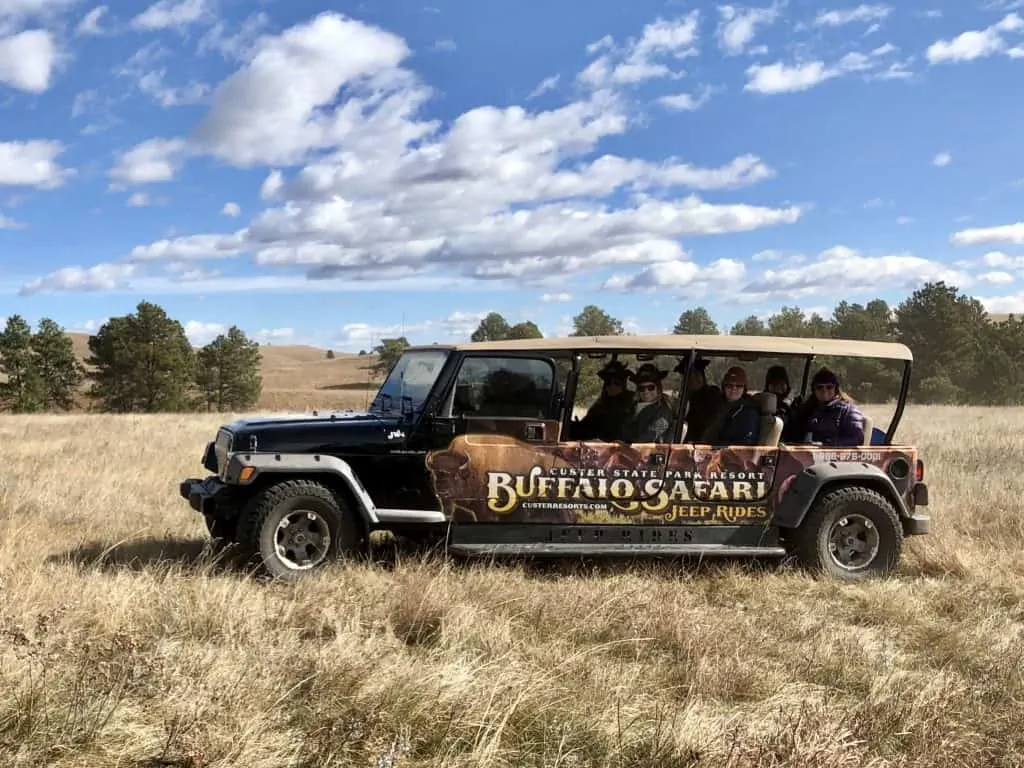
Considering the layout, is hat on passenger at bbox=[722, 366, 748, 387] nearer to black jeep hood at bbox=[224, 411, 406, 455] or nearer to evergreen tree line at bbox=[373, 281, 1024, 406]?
black jeep hood at bbox=[224, 411, 406, 455]

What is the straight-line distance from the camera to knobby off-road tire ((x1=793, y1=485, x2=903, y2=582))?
625 centimetres

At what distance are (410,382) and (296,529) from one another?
4.86 feet

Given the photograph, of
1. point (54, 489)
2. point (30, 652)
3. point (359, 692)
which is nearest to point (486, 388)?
point (359, 692)

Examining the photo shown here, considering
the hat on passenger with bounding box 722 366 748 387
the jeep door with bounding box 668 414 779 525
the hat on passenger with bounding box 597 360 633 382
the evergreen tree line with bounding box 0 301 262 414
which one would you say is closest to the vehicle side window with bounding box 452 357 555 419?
the hat on passenger with bounding box 597 360 633 382

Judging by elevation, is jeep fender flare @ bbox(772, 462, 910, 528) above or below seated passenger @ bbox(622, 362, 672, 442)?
below

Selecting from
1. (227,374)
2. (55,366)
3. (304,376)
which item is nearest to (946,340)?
(227,374)

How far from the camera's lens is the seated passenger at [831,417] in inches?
256

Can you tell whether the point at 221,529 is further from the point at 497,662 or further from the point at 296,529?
the point at 497,662

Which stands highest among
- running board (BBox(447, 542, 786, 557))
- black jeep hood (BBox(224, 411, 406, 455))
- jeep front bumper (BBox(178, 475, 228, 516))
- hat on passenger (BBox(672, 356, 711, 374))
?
hat on passenger (BBox(672, 356, 711, 374))

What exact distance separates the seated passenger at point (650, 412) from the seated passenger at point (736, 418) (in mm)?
464

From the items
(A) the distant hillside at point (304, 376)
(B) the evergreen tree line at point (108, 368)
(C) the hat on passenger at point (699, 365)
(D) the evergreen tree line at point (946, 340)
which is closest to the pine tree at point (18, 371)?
(B) the evergreen tree line at point (108, 368)

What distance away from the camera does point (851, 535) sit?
Answer: 6.41 metres

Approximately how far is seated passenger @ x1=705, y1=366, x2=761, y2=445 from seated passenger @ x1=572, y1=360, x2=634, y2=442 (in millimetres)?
712

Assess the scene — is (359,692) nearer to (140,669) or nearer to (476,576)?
(140,669)
